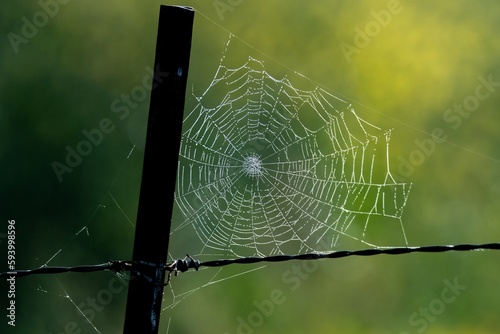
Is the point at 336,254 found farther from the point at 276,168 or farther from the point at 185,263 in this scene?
the point at 276,168

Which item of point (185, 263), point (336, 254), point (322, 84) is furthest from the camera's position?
point (322, 84)

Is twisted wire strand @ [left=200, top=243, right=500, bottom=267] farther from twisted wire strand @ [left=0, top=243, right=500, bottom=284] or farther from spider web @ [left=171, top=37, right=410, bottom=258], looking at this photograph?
spider web @ [left=171, top=37, right=410, bottom=258]

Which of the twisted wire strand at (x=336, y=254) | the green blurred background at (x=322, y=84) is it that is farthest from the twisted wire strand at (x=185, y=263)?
the green blurred background at (x=322, y=84)

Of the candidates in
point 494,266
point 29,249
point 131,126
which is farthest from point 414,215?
point 29,249

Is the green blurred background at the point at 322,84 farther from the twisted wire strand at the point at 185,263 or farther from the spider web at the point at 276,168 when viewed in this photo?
the twisted wire strand at the point at 185,263

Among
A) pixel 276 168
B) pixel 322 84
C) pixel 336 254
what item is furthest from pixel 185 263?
pixel 322 84
